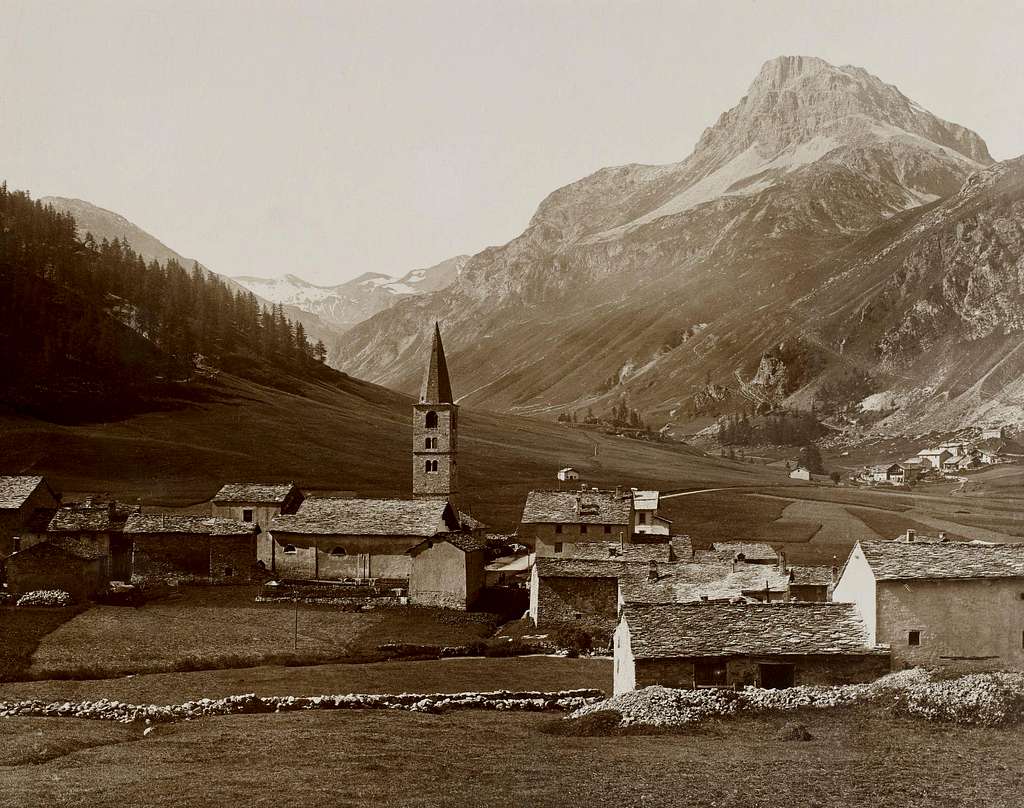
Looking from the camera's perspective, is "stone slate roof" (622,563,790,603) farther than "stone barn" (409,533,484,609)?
No

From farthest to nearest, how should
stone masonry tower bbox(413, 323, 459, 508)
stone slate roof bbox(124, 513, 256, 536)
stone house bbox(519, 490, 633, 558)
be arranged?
stone masonry tower bbox(413, 323, 459, 508)
stone house bbox(519, 490, 633, 558)
stone slate roof bbox(124, 513, 256, 536)

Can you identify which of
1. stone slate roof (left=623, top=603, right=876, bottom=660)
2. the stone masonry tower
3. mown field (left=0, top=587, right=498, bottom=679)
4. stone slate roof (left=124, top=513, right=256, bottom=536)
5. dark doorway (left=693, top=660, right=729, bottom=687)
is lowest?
mown field (left=0, top=587, right=498, bottom=679)

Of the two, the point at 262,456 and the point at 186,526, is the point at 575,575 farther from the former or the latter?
the point at 262,456

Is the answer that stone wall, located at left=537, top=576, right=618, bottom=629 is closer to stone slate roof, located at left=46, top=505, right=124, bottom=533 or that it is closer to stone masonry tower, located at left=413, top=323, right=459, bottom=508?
stone masonry tower, located at left=413, top=323, right=459, bottom=508

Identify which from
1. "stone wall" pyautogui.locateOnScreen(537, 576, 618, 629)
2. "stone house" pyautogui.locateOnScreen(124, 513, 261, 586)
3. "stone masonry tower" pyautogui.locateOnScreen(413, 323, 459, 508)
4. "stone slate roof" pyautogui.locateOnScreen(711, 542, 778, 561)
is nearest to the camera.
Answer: "stone wall" pyautogui.locateOnScreen(537, 576, 618, 629)

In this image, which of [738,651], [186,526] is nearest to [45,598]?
[186,526]

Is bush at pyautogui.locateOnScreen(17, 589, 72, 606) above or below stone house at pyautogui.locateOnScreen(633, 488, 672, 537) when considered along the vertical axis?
below

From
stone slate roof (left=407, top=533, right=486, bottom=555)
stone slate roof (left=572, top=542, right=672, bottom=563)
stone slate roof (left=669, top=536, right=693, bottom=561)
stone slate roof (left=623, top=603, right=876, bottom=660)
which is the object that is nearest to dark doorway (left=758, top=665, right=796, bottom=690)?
stone slate roof (left=623, top=603, right=876, bottom=660)
